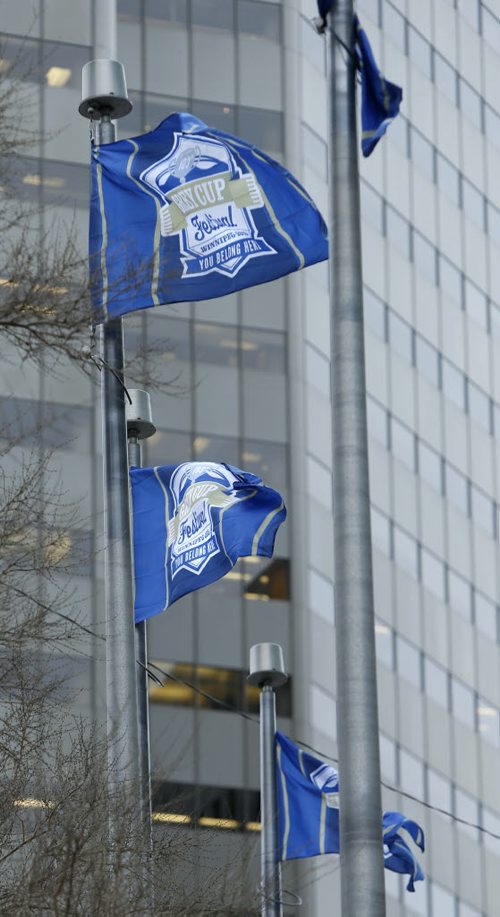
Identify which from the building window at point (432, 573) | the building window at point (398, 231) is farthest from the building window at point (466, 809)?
the building window at point (398, 231)

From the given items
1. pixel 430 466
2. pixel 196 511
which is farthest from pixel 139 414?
pixel 430 466

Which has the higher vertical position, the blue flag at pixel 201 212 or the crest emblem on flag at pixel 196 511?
the blue flag at pixel 201 212

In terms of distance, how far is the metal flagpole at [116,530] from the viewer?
59.7 ft

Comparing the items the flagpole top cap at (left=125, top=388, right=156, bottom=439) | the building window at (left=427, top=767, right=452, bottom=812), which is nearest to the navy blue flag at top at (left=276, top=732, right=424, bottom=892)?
the flagpole top cap at (left=125, top=388, right=156, bottom=439)

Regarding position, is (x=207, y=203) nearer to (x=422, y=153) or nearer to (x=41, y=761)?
(x=41, y=761)

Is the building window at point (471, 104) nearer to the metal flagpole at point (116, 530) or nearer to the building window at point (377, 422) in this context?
the building window at point (377, 422)

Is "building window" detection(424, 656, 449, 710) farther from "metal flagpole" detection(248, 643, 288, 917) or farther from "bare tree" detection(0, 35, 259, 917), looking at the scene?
"bare tree" detection(0, 35, 259, 917)

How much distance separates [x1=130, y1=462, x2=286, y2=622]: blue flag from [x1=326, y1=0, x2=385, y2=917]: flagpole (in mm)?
5606

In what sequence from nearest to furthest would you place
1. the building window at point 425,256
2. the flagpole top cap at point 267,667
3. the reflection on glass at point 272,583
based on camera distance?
the flagpole top cap at point 267,667 < the reflection on glass at point 272,583 < the building window at point 425,256

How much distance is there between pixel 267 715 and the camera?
2522 centimetres

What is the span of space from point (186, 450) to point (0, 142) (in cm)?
4270

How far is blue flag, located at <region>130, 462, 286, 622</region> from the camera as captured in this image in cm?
2105

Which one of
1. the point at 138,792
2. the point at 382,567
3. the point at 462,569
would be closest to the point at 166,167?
the point at 138,792

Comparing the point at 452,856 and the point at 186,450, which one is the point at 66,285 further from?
the point at 452,856
